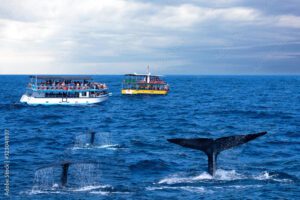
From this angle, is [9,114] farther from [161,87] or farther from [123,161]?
[161,87]

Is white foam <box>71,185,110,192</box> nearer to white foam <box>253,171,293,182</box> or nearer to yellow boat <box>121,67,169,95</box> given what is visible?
white foam <box>253,171,293,182</box>

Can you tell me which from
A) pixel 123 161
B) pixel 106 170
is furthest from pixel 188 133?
pixel 106 170

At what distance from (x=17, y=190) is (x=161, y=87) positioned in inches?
4279

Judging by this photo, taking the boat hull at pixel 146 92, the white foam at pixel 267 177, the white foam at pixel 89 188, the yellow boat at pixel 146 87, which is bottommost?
the white foam at pixel 89 188

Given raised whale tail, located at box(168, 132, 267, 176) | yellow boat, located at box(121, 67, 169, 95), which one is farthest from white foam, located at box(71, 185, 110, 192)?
yellow boat, located at box(121, 67, 169, 95)

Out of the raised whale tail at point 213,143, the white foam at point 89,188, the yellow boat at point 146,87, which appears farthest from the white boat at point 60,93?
the raised whale tail at point 213,143

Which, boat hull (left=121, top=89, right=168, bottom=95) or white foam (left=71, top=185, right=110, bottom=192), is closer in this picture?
white foam (left=71, top=185, right=110, bottom=192)

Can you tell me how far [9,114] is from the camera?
255 ft

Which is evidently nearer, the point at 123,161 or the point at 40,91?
the point at 123,161

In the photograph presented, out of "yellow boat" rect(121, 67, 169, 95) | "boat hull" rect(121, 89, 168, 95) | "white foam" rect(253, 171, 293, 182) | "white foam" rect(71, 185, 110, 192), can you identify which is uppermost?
"yellow boat" rect(121, 67, 169, 95)

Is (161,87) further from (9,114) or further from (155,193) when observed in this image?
(155,193)

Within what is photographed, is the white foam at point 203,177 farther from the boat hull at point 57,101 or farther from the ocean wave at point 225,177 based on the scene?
the boat hull at point 57,101

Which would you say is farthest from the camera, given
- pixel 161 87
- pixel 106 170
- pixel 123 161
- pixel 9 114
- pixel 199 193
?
pixel 161 87

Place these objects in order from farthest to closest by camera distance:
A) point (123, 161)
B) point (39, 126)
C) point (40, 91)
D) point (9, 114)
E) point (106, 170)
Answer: point (40, 91)
point (9, 114)
point (39, 126)
point (123, 161)
point (106, 170)
